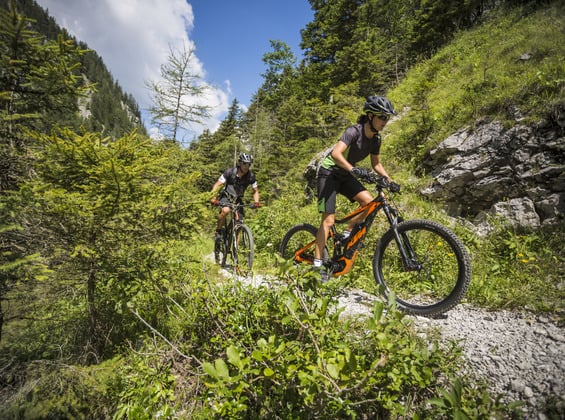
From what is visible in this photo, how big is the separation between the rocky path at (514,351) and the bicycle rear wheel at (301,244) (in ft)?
7.01

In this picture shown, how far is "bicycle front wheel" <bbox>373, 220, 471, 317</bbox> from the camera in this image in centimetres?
310

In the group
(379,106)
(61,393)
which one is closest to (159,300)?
(61,393)

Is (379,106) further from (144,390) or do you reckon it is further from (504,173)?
(144,390)

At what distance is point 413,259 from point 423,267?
278 millimetres

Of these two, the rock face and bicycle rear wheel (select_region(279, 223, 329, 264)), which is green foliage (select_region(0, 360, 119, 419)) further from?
the rock face

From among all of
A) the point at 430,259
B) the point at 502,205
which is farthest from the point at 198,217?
the point at 502,205

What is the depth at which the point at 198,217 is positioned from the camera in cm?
332

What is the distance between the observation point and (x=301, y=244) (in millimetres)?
5777

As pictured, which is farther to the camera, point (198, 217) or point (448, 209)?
point (448, 209)

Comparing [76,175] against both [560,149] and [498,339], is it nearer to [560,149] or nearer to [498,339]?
[498,339]

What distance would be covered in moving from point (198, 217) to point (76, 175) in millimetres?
1358

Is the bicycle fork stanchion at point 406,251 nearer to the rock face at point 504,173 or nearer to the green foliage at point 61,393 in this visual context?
the rock face at point 504,173

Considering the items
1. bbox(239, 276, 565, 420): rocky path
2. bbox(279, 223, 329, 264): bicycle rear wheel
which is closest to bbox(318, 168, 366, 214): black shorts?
bbox(279, 223, 329, 264): bicycle rear wheel

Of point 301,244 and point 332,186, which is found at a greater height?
point 332,186
